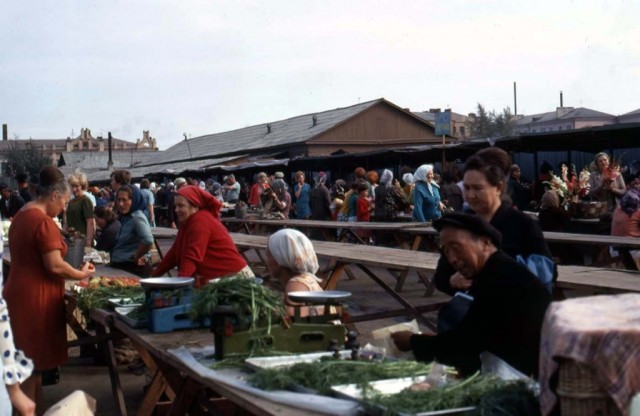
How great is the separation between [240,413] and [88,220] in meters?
8.12

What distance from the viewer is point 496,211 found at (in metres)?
4.93

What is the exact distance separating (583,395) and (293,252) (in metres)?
2.80

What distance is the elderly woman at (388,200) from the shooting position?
1630cm

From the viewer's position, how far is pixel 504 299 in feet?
12.2

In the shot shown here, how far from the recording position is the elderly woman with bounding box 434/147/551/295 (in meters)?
4.81

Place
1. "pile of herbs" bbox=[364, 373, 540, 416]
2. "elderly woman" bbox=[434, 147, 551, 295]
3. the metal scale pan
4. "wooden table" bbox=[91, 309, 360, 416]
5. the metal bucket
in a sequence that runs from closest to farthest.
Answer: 1. "pile of herbs" bbox=[364, 373, 540, 416]
2. "wooden table" bbox=[91, 309, 360, 416]
3. the metal scale pan
4. "elderly woman" bbox=[434, 147, 551, 295]
5. the metal bucket

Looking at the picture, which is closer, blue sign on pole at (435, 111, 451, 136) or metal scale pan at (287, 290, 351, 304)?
metal scale pan at (287, 290, 351, 304)

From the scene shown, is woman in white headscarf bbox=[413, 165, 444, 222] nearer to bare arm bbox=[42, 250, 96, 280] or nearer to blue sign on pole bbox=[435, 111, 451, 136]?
blue sign on pole bbox=[435, 111, 451, 136]

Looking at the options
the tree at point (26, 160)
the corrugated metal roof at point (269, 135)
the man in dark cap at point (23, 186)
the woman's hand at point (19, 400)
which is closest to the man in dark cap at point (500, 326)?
the woman's hand at point (19, 400)

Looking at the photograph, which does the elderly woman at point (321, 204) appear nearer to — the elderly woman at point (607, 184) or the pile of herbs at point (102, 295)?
the elderly woman at point (607, 184)

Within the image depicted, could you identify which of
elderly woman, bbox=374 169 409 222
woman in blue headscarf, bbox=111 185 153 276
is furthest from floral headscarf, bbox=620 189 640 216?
elderly woman, bbox=374 169 409 222

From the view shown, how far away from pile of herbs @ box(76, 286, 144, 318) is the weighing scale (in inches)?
84.0

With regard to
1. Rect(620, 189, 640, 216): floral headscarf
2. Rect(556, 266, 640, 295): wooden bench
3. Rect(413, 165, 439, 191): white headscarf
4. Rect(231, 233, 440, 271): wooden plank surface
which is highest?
Rect(413, 165, 439, 191): white headscarf

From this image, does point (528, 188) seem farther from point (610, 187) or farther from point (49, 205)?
point (49, 205)
